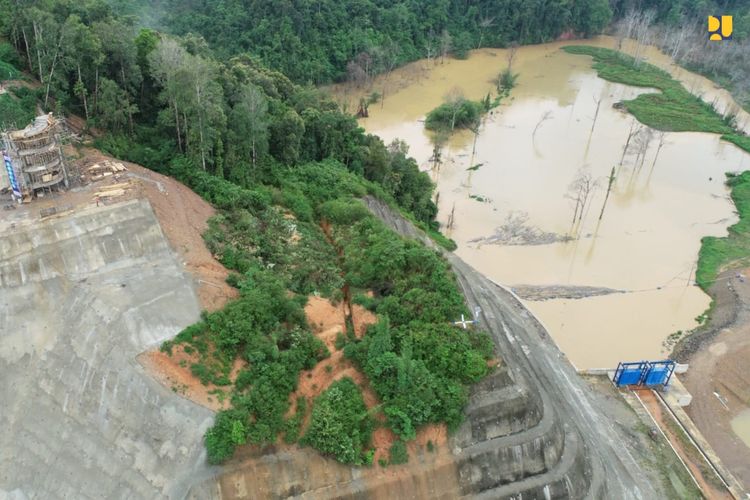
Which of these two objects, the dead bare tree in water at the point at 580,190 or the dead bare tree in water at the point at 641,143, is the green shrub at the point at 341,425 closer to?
the dead bare tree in water at the point at 580,190

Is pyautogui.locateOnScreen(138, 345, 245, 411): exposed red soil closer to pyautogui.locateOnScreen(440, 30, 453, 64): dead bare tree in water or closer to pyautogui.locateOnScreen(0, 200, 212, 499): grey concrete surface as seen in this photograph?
pyautogui.locateOnScreen(0, 200, 212, 499): grey concrete surface

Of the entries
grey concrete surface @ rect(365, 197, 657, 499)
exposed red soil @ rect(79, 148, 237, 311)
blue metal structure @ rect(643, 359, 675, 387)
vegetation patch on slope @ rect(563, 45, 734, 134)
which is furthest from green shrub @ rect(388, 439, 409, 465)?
vegetation patch on slope @ rect(563, 45, 734, 134)

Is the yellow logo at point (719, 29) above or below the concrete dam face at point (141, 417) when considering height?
above

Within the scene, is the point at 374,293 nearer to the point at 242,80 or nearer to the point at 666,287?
the point at 242,80

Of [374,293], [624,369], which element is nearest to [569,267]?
[624,369]

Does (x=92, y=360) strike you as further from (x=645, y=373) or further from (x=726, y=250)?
(x=726, y=250)

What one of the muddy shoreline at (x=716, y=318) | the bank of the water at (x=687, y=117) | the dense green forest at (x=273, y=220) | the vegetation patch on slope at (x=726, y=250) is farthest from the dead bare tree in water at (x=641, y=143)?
the dense green forest at (x=273, y=220)

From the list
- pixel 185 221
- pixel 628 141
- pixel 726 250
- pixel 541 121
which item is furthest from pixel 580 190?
pixel 185 221
